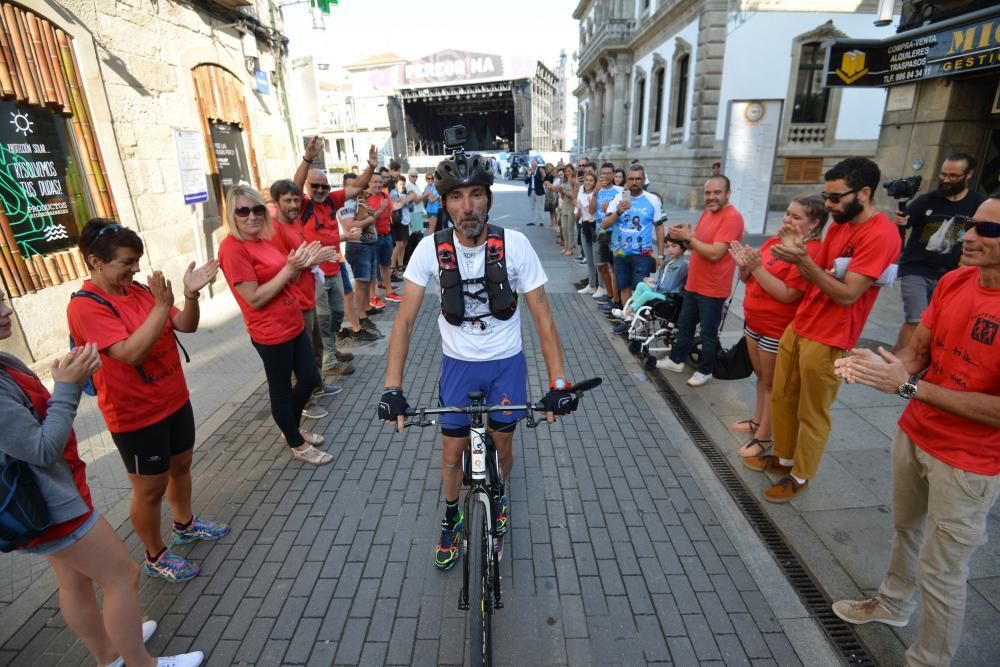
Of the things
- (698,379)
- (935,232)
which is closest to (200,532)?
(698,379)

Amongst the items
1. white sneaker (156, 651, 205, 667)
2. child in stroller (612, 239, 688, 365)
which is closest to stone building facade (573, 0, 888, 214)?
child in stroller (612, 239, 688, 365)

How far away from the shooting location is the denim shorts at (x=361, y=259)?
7281 millimetres

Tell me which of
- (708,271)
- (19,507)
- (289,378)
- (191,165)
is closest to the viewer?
(19,507)

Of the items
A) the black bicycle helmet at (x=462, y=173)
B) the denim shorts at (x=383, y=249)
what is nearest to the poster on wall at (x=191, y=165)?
the denim shorts at (x=383, y=249)

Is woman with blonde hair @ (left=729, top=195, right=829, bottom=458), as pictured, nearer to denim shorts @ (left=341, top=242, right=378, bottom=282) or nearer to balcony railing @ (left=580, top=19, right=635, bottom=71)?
denim shorts @ (left=341, top=242, right=378, bottom=282)

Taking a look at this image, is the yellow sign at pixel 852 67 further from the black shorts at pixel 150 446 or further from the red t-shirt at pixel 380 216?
the black shorts at pixel 150 446

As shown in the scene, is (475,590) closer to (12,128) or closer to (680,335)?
(680,335)

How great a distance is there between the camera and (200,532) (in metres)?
3.38

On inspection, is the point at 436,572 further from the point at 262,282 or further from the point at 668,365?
the point at 668,365

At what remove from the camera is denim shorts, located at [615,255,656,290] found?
6.83m

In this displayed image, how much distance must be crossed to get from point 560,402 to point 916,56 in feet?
31.4

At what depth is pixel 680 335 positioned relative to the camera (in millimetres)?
5734

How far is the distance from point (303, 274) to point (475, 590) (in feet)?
10.8

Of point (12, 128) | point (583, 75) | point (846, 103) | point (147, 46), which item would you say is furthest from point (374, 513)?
point (583, 75)
